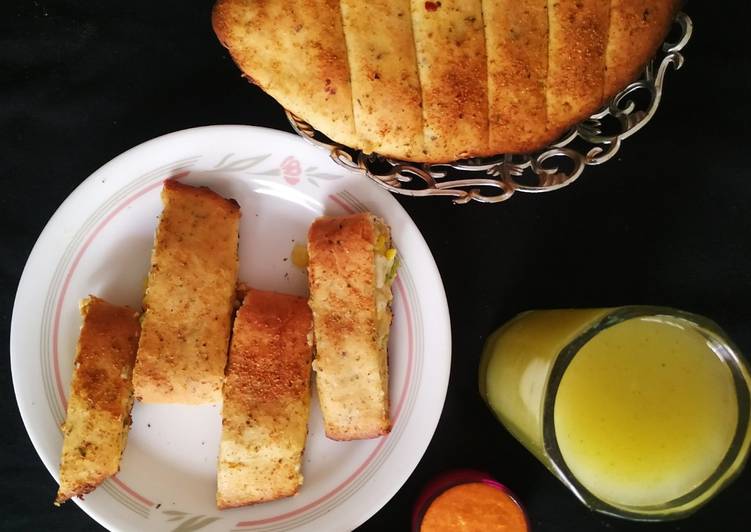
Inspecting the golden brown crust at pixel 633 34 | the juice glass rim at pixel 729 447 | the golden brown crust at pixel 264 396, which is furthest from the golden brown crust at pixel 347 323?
the golden brown crust at pixel 633 34

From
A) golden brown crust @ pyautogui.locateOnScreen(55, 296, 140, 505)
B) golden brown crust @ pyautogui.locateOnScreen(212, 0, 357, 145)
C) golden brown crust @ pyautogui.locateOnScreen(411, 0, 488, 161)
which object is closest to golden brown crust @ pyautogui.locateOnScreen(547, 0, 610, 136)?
golden brown crust @ pyautogui.locateOnScreen(411, 0, 488, 161)

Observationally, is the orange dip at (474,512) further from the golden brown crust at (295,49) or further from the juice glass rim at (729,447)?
the golden brown crust at (295,49)

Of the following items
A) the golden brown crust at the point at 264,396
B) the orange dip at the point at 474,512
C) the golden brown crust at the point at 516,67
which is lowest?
the orange dip at the point at 474,512

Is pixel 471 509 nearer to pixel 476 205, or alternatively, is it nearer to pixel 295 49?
pixel 476 205

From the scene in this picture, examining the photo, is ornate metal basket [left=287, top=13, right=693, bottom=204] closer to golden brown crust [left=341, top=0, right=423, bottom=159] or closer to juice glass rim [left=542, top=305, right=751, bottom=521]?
golden brown crust [left=341, top=0, right=423, bottom=159]

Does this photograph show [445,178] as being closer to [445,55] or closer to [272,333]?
[445,55]

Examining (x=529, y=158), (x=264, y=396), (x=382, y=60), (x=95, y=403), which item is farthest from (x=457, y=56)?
(x=95, y=403)

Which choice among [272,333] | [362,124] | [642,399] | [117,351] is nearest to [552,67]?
[362,124]
